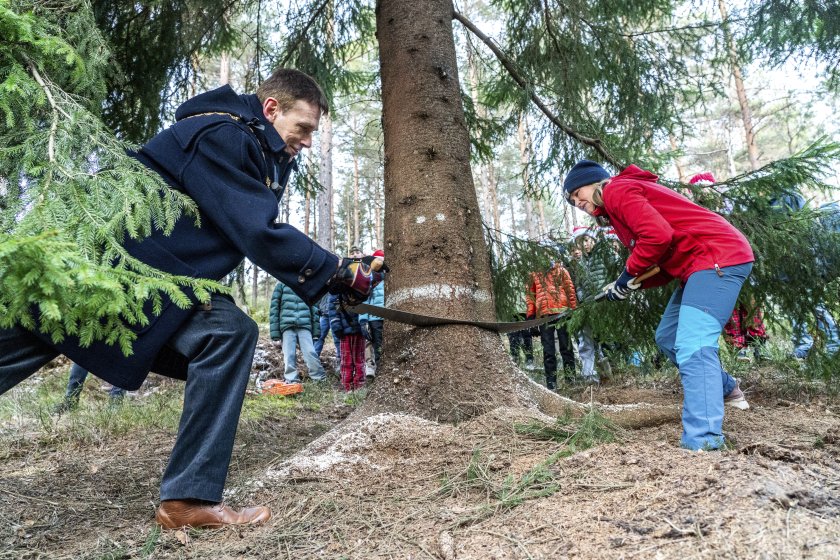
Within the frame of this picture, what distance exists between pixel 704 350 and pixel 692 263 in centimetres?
50

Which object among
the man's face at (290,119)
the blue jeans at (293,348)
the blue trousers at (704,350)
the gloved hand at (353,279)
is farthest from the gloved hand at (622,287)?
the blue jeans at (293,348)

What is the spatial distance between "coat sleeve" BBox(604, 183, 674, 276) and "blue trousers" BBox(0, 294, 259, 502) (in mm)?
2058

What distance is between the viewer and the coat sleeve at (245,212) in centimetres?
222

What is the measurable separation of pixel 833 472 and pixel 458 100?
285 cm

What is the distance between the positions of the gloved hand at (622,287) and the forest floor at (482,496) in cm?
83

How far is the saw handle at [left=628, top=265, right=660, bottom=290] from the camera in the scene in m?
3.14

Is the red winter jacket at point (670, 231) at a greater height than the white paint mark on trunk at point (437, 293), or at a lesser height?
greater

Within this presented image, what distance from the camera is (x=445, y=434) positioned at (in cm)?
271

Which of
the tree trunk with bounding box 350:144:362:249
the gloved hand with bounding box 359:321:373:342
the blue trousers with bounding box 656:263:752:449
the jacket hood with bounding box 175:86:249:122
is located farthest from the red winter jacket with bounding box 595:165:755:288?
the tree trunk with bounding box 350:144:362:249

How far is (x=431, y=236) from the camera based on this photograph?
335 centimetres

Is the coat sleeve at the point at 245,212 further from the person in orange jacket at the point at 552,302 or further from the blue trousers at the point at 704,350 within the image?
the person in orange jacket at the point at 552,302

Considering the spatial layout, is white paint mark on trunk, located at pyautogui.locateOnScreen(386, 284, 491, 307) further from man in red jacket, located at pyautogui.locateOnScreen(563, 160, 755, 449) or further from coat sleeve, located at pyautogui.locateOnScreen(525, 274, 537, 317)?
coat sleeve, located at pyautogui.locateOnScreen(525, 274, 537, 317)

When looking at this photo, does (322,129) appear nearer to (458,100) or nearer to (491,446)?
(458,100)

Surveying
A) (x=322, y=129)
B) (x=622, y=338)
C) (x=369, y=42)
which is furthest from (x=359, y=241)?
(x=622, y=338)
